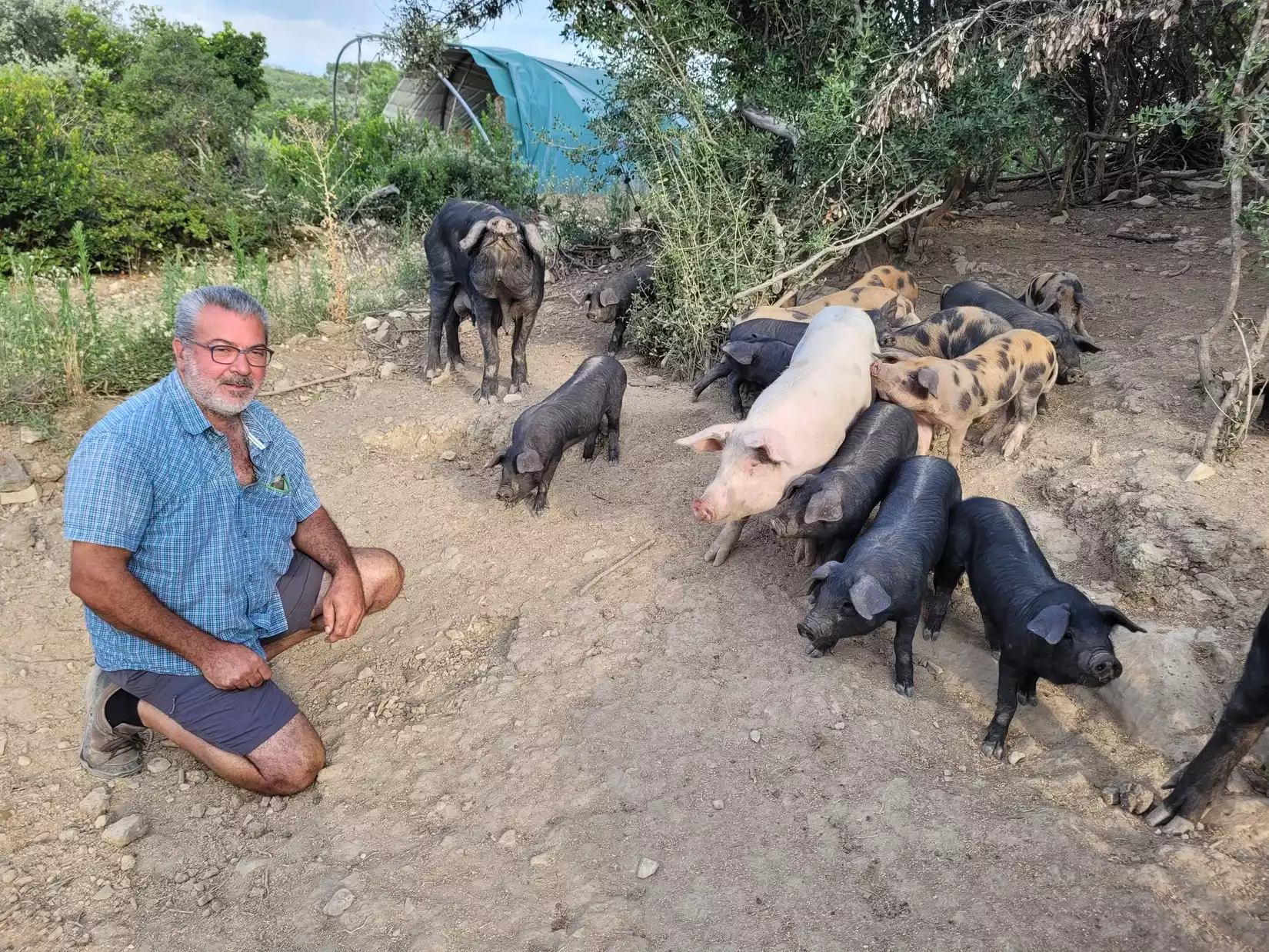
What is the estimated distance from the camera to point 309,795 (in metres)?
3.38

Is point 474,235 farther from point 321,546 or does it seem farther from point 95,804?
point 95,804

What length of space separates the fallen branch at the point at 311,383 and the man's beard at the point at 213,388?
3792 millimetres

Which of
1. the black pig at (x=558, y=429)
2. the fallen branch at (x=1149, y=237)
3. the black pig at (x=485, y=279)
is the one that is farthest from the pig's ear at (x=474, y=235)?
the fallen branch at (x=1149, y=237)

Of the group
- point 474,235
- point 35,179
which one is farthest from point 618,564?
point 35,179

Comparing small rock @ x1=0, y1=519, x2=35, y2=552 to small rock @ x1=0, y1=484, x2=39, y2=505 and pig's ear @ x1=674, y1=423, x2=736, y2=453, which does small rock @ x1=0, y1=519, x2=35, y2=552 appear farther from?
pig's ear @ x1=674, y1=423, x2=736, y2=453

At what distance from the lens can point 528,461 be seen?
501 centimetres

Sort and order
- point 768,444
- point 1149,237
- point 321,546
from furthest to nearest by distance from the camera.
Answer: point 1149,237, point 768,444, point 321,546

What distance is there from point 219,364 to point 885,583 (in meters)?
2.67

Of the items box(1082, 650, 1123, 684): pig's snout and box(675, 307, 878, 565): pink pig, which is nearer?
box(1082, 650, 1123, 684): pig's snout

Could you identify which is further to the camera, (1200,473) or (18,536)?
(18,536)

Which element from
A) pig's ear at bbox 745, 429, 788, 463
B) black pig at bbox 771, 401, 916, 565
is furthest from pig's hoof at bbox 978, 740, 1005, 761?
pig's ear at bbox 745, 429, 788, 463

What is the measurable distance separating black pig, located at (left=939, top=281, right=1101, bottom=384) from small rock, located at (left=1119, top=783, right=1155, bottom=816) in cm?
330

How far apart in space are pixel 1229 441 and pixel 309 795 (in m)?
4.67

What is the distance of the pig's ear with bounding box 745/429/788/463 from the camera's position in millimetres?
4242
